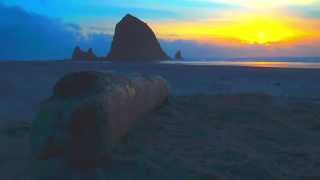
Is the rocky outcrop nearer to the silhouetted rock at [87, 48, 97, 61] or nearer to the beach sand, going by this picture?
the silhouetted rock at [87, 48, 97, 61]

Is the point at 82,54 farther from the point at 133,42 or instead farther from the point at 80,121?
the point at 80,121

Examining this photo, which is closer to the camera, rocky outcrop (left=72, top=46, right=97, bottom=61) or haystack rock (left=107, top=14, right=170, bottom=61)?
rocky outcrop (left=72, top=46, right=97, bottom=61)

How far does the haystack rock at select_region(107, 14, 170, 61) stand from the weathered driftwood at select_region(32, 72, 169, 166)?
279 feet

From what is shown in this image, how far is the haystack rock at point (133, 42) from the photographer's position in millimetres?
93938

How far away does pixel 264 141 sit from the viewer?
7250 mm

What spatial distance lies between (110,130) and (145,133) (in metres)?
1.43

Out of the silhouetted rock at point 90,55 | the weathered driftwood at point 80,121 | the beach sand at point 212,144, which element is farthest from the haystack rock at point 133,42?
the weathered driftwood at point 80,121

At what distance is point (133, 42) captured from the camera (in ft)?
319

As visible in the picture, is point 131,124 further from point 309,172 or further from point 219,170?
point 309,172

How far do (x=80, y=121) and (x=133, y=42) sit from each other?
302 feet

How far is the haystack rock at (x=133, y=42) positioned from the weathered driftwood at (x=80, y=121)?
84983 millimetres

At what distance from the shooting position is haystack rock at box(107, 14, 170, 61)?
93938 millimetres

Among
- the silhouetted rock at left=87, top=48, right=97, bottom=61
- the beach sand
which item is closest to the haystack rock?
the silhouetted rock at left=87, top=48, right=97, bottom=61

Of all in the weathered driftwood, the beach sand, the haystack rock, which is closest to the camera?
the weathered driftwood
